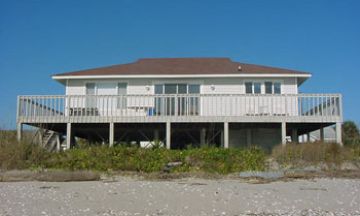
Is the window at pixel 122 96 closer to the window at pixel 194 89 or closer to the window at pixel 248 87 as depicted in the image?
the window at pixel 194 89

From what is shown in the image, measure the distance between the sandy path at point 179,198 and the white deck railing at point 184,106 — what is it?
306 inches

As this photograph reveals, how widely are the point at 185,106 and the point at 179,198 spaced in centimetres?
1053

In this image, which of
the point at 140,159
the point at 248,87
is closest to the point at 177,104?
the point at 248,87

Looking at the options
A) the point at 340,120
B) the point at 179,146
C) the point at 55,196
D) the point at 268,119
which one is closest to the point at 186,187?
the point at 55,196

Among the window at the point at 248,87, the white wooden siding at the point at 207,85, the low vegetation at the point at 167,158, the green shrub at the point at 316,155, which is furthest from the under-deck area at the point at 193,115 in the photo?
the green shrub at the point at 316,155

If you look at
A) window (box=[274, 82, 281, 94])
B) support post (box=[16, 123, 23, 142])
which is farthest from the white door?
window (box=[274, 82, 281, 94])

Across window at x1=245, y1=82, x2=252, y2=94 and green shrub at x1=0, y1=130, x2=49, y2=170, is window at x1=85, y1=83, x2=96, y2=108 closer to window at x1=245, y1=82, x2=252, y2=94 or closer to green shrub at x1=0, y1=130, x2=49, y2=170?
green shrub at x1=0, y1=130, x2=49, y2=170

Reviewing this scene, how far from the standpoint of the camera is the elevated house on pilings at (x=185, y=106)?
18969 millimetres

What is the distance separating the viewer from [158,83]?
22.6 meters

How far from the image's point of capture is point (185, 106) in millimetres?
19422

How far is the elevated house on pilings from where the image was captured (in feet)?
62.2

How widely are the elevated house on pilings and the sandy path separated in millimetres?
6595

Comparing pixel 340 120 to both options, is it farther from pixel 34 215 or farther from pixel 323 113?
pixel 34 215

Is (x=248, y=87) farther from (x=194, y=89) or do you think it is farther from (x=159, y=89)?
(x=159, y=89)
